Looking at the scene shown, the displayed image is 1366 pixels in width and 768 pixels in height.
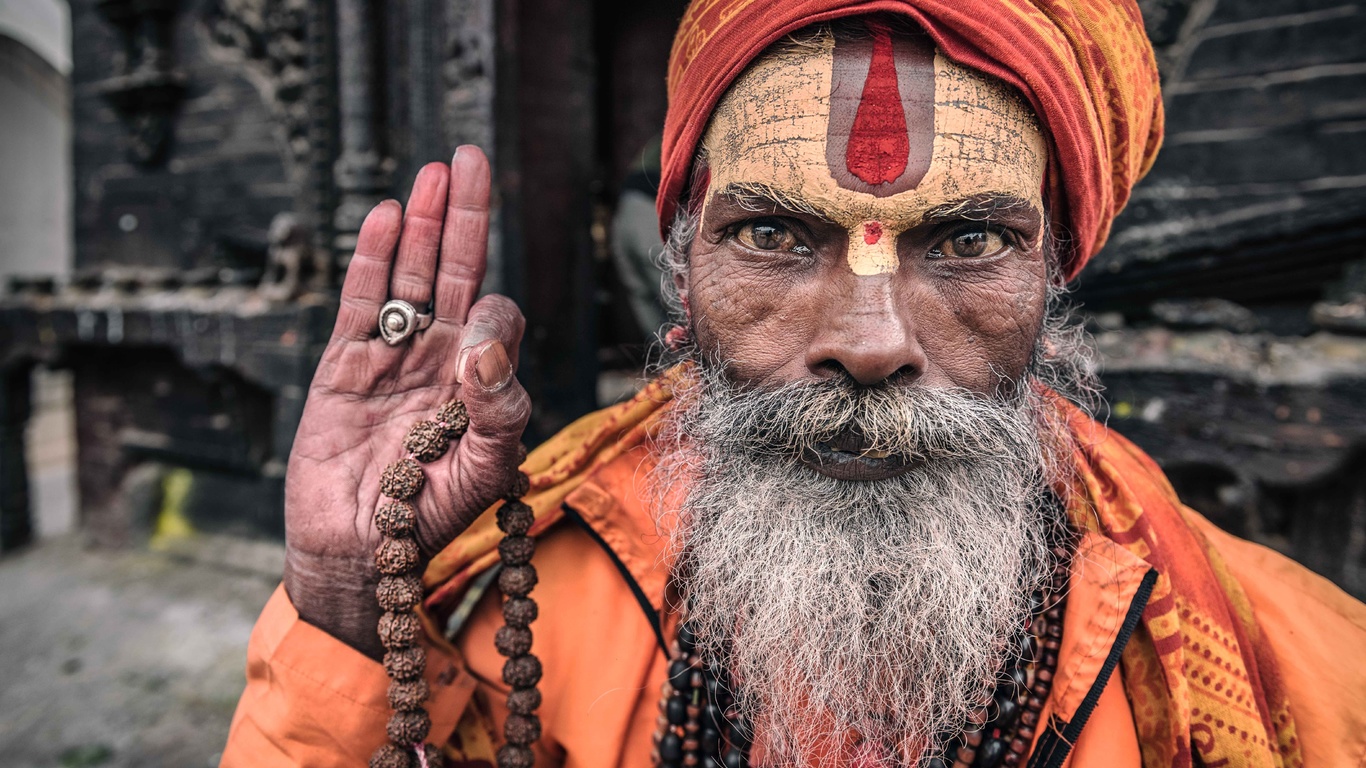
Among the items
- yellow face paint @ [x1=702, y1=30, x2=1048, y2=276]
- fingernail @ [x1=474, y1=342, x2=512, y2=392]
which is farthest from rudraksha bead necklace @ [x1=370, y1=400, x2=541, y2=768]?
yellow face paint @ [x1=702, y1=30, x2=1048, y2=276]

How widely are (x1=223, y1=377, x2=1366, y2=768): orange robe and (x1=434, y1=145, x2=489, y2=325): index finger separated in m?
0.44

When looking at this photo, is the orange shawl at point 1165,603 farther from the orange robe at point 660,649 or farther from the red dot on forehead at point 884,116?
the red dot on forehead at point 884,116

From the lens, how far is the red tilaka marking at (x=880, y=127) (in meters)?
1.27

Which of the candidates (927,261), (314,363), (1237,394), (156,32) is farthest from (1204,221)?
(156,32)

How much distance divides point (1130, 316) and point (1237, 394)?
1.55 feet

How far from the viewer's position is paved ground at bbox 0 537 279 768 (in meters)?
3.11

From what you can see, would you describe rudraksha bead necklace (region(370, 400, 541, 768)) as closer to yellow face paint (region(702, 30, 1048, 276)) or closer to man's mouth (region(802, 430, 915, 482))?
man's mouth (region(802, 430, 915, 482))

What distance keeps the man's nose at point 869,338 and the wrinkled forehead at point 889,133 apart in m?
0.12

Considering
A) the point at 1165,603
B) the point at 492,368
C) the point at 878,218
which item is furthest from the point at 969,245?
the point at 492,368

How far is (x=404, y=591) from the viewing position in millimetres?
1314

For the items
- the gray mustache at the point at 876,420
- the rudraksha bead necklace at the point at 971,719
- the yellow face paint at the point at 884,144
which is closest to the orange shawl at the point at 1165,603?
the rudraksha bead necklace at the point at 971,719

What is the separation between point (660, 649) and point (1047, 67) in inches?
51.0

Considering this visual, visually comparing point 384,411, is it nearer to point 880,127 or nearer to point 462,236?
point 462,236

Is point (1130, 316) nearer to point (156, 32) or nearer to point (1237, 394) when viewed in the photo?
point (1237, 394)
